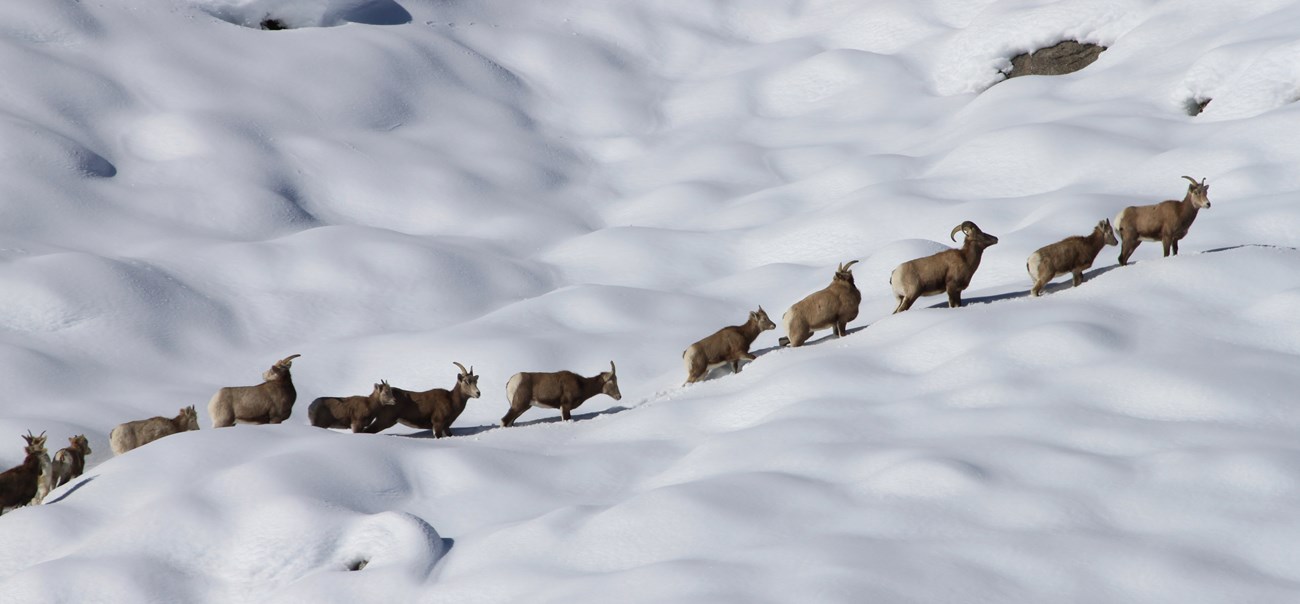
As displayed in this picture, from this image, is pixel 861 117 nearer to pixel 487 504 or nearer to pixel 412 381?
pixel 412 381

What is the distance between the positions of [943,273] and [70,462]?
9.43 m

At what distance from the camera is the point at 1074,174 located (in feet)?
63.0

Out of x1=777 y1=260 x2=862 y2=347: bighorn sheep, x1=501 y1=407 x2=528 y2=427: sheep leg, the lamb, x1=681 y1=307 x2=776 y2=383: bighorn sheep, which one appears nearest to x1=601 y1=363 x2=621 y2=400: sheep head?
x1=681 y1=307 x2=776 y2=383: bighorn sheep

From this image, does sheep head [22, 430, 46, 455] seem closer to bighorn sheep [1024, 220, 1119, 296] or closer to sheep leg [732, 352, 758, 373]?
sheep leg [732, 352, 758, 373]

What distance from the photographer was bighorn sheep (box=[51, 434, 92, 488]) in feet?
41.2

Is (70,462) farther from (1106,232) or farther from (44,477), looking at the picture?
(1106,232)

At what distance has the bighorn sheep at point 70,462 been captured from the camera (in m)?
12.6

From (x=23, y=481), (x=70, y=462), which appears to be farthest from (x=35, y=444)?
(x=23, y=481)

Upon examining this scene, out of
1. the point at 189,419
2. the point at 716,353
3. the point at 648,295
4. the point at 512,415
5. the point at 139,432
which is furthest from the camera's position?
the point at 648,295

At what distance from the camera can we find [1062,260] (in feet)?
44.6

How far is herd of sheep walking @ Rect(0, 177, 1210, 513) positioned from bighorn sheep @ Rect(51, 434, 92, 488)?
0.16m

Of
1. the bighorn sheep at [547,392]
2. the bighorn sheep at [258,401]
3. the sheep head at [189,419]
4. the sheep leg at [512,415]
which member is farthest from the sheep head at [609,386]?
the sheep head at [189,419]

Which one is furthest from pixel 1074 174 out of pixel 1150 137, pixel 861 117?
pixel 861 117

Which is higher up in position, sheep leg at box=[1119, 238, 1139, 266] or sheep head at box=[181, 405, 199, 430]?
sheep leg at box=[1119, 238, 1139, 266]
